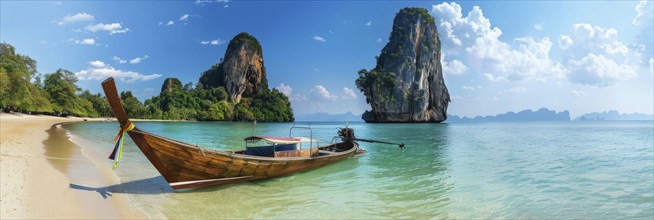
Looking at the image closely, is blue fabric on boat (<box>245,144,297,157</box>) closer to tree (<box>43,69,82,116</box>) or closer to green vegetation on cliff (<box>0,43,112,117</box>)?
green vegetation on cliff (<box>0,43,112,117</box>)

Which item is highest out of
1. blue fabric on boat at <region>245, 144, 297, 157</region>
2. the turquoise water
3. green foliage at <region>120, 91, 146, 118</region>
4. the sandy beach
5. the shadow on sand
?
green foliage at <region>120, 91, 146, 118</region>

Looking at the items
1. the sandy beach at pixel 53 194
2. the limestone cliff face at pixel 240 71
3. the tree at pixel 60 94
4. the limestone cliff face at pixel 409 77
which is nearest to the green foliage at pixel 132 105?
the tree at pixel 60 94

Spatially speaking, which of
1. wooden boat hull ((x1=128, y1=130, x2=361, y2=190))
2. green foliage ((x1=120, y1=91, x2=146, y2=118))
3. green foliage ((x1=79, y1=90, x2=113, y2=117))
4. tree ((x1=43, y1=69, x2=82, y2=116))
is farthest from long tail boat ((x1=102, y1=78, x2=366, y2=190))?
green foliage ((x1=120, y1=91, x2=146, y2=118))

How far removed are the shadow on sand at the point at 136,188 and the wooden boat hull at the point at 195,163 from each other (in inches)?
28.7

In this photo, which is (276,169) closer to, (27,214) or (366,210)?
(366,210)

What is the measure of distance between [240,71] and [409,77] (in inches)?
2526

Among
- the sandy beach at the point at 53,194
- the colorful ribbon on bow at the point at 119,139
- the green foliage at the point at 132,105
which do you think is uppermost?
the green foliage at the point at 132,105

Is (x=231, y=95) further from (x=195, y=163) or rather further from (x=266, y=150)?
(x=195, y=163)

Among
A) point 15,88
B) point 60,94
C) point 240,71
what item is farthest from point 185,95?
point 15,88

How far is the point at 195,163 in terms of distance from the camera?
850cm

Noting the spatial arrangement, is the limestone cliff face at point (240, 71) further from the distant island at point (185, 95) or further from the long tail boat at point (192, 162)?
the long tail boat at point (192, 162)

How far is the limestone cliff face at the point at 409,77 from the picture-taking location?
316 feet

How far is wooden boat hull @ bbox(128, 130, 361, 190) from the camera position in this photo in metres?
7.95

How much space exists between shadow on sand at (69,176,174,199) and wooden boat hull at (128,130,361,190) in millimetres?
730
